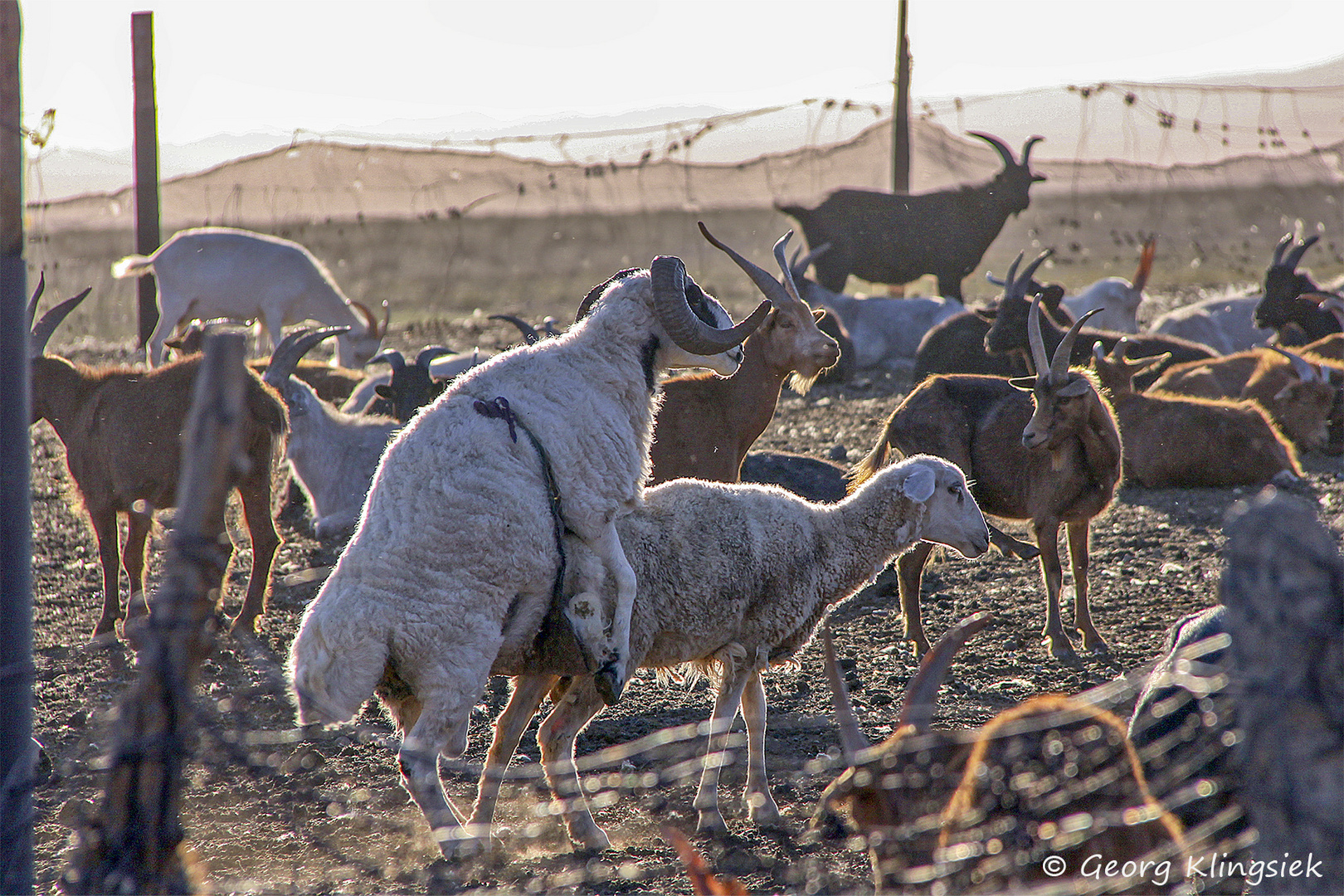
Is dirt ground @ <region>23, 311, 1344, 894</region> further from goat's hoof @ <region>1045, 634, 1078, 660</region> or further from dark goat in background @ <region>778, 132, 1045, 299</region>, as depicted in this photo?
dark goat in background @ <region>778, 132, 1045, 299</region>

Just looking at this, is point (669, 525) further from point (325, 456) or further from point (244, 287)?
point (244, 287)

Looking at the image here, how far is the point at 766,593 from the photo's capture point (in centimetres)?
534

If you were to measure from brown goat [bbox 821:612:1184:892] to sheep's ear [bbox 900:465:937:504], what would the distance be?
7.97 ft

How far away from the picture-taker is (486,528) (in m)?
4.53

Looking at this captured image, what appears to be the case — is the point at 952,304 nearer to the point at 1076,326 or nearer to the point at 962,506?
the point at 1076,326

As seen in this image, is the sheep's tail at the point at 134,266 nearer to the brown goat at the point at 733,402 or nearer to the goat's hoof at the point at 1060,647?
the brown goat at the point at 733,402

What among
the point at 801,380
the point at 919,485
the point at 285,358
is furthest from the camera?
the point at 285,358

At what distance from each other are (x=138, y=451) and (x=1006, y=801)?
6278 mm

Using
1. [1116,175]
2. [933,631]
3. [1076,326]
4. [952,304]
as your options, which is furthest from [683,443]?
[1116,175]

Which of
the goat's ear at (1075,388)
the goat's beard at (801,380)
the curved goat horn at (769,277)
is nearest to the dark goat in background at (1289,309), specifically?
the goat's ear at (1075,388)

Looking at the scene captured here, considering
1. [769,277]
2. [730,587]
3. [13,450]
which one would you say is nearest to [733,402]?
[769,277]

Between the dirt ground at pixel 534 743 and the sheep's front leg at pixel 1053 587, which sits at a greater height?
the sheep's front leg at pixel 1053 587

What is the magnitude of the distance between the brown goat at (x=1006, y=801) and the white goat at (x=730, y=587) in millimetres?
1770

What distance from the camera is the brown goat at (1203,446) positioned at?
1035 centimetres
